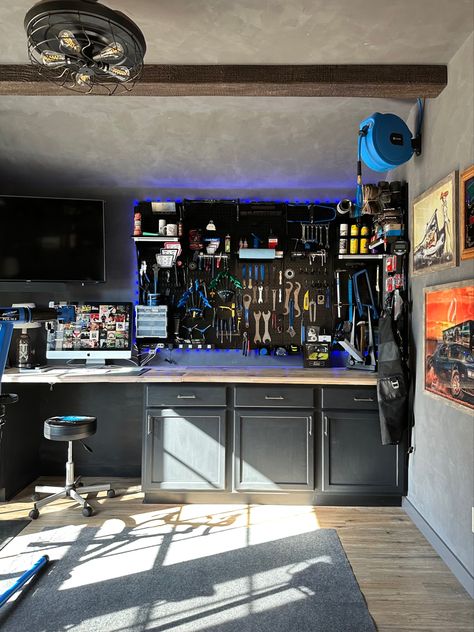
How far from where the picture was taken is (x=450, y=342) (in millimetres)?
2365

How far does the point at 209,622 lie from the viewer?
6.26ft

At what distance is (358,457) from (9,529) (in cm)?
231

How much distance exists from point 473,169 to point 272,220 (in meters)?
1.79

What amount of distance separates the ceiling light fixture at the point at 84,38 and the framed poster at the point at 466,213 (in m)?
1.63

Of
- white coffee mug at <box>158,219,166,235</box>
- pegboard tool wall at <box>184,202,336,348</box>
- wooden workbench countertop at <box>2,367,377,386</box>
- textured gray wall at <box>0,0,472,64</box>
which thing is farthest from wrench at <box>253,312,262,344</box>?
textured gray wall at <box>0,0,472,64</box>

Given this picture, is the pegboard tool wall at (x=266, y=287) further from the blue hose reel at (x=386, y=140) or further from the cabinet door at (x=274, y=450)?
the blue hose reel at (x=386, y=140)

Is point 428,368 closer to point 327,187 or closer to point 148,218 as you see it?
point 327,187

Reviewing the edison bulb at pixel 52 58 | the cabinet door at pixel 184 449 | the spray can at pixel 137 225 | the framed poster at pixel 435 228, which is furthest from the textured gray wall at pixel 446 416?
the spray can at pixel 137 225

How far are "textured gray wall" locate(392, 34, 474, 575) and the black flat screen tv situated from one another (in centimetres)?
244

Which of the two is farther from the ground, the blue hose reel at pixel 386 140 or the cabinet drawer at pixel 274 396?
the blue hose reel at pixel 386 140

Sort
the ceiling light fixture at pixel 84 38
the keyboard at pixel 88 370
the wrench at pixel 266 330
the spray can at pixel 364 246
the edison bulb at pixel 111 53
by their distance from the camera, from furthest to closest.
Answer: the wrench at pixel 266 330 < the spray can at pixel 364 246 < the keyboard at pixel 88 370 < the edison bulb at pixel 111 53 < the ceiling light fixture at pixel 84 38

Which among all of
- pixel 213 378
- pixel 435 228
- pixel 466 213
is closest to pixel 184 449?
pixel 213 378

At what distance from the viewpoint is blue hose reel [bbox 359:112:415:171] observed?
268 cm

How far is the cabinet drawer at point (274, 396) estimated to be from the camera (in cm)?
309
